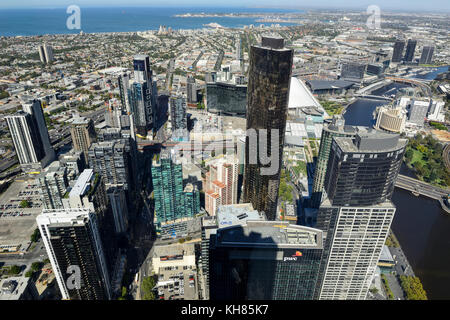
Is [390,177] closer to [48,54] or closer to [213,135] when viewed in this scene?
[213,135]

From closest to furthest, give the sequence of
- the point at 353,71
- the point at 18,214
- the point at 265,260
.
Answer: the point at 265,260 < the point at 18,214 < the point at 353,71

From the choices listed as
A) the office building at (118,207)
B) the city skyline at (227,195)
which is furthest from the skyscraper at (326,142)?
the office building at (118,207)

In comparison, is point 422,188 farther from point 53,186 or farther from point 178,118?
point 53,186

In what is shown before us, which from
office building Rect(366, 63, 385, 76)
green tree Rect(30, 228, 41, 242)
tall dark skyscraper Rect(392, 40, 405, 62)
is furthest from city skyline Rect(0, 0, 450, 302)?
tall dark skyscraper Rect(392, 40, 405, 62)

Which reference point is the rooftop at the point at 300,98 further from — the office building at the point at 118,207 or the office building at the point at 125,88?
the office building at the point at 118,207

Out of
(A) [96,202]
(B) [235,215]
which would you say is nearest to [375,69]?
(B) [235,215]

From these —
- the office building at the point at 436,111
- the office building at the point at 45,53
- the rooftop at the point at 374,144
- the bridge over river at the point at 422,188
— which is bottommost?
the bridge over river at the point at 422,188
